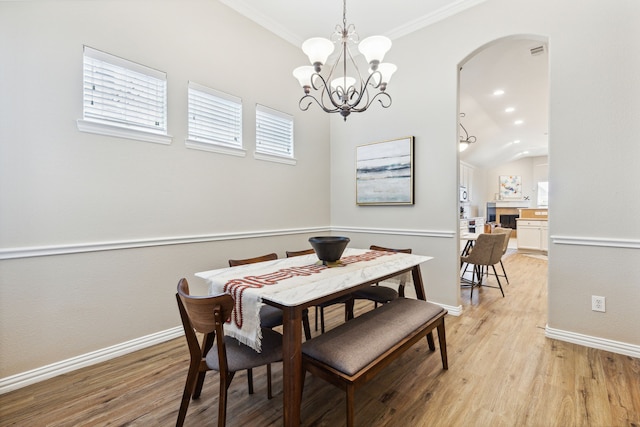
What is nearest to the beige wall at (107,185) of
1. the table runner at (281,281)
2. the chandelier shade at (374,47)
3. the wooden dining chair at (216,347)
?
the table runner at (281,281)

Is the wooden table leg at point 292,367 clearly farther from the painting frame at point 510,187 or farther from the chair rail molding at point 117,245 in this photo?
the painting frame at point 510,187

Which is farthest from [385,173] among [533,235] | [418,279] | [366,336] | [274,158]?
[533,235]

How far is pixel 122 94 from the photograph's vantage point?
225 centimetres

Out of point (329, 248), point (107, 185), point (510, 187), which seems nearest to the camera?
point (329, 248)

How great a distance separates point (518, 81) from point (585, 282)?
3.58m

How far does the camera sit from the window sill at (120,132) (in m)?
2.05

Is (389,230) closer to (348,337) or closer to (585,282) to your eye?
(585,282)

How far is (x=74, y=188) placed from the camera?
2025 mm

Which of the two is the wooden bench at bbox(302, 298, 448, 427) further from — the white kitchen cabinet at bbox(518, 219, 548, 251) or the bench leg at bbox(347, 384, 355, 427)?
the white kitchen cabinet at bbox(518, 219, 548, 251)

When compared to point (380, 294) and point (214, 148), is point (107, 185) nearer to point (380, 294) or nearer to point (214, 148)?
point (214, 148)

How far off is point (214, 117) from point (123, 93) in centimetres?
78

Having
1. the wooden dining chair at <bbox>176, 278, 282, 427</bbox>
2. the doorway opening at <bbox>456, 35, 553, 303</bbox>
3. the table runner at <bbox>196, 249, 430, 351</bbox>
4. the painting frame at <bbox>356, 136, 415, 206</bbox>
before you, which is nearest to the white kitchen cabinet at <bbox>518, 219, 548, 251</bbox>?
the doorway opening at <bbox>456, 35, 553, 303</bbox>

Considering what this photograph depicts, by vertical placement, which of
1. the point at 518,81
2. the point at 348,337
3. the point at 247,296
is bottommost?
the point at 348,337

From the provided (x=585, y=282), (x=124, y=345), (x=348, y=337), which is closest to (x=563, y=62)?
(x=585, y=282)
